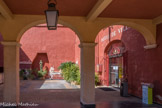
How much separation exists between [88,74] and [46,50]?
13.4m

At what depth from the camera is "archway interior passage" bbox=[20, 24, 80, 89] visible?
784 inches

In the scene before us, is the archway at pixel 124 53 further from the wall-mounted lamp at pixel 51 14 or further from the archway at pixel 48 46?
the archway at pixel 48 46

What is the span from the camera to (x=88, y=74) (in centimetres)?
729

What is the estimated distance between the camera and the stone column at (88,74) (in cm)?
724

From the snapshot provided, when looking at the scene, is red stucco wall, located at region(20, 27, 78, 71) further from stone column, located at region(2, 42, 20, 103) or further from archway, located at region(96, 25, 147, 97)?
stone column, located at region(2, 42, 20, 103)

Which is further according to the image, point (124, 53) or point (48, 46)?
point (48, 46)

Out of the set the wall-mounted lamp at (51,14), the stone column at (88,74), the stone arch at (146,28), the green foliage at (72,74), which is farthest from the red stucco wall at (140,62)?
the wall-mounted lamp at (51,14)

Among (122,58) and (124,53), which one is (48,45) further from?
(124,53)

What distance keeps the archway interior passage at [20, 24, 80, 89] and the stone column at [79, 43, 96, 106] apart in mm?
12477

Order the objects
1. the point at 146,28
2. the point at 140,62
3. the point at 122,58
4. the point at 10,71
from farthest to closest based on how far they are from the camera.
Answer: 1. the point at 122,58
2. the point at 140,62
3. the point at 146,28
4. the point at 10,71

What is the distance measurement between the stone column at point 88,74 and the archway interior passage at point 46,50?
12.5 m

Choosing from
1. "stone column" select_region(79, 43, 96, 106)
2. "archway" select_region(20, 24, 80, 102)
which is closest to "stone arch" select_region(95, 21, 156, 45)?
"stone column" select_region(79, 43, 96, 106)

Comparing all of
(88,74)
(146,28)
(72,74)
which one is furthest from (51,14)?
Result: (72,74)

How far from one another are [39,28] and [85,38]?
44.8 ft
